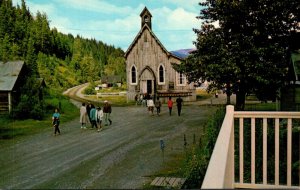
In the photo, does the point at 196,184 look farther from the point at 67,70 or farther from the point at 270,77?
the point at 67,70

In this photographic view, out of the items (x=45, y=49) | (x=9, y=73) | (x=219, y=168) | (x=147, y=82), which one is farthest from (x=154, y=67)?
(x=45, y=49)

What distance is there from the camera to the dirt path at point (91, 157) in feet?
37.7

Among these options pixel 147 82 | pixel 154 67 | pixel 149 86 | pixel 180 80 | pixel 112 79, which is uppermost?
pixel 154 67

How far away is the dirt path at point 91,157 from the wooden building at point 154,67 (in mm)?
21830

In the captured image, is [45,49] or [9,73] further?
[45,49]

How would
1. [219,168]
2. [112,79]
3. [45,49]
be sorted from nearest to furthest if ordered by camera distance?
[219,168], [112,79], [45,49]

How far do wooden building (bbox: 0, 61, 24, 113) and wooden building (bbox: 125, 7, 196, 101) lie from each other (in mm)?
14516

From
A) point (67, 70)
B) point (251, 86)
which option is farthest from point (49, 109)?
point (67, 70)

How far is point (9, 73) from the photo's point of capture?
3862cm

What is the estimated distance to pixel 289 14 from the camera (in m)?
24.3

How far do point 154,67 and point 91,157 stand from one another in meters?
32.4

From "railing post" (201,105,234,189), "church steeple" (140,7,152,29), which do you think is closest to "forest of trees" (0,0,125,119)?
"church steeple" (140,7,152,29)

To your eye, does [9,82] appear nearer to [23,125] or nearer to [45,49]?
[23,125]

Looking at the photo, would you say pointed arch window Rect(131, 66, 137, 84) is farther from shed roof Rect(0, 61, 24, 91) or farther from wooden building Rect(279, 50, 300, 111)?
wooden building Rect(279, 50, 300, 111)
